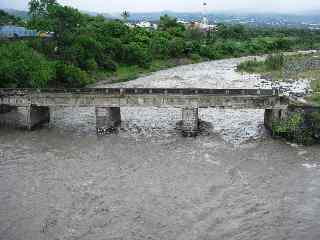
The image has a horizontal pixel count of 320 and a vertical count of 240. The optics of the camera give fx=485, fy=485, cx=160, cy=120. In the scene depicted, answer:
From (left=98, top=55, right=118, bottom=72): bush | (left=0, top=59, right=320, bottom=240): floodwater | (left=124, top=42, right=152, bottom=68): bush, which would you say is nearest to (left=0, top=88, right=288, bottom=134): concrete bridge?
(left=0, top=59, right=320, bottom=240): floodwater

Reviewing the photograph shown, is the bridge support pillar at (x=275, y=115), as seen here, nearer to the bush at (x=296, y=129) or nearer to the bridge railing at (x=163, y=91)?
the bush at (x=296, y=129)

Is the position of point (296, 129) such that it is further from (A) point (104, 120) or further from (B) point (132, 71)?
(B) point (132, 71)

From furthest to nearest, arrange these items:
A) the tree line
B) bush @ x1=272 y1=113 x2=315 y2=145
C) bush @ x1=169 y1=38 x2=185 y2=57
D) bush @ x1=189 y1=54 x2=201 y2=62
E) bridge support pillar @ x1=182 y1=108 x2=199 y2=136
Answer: bush @ x1=189 y1=54 x2=201 y2=62, bush @ x1=169 y1=38 x2=185 y2=57, the tree line, bridge support pillar @ x1=182 y1=108 x2=199 y2=136, bush @ x1=272 y1=113 x2=315 y2=145

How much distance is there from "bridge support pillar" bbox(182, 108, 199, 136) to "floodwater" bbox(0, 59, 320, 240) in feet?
3.85

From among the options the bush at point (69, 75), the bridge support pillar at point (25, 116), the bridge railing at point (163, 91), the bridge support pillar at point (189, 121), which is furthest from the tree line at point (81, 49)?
the bridge support pillar at point (189, 121)

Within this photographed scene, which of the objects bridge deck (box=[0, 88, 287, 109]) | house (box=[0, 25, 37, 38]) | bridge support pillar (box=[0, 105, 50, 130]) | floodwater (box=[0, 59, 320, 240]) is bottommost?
floodwater (box=[0, 59, 320, 240])

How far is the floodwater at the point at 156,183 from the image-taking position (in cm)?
3322

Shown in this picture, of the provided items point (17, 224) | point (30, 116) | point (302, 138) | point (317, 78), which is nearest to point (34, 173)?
point (17, 224)

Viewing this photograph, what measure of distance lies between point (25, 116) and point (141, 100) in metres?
13.4

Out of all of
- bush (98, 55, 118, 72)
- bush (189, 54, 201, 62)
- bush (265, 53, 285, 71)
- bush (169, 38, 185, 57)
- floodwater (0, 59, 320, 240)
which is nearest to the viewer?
floodwater (0, 59, 320, 240)

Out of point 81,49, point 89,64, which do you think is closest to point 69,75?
point 81,49

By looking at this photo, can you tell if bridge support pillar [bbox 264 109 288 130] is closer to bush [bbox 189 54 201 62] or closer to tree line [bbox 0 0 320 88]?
tree line [bbox 0 0 320 88]

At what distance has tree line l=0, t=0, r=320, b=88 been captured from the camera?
2469 inches

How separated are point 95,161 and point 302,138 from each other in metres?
20.9
